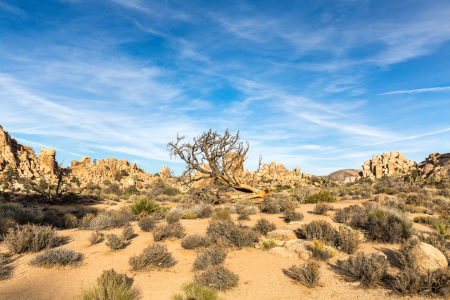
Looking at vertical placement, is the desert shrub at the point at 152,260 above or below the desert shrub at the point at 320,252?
below

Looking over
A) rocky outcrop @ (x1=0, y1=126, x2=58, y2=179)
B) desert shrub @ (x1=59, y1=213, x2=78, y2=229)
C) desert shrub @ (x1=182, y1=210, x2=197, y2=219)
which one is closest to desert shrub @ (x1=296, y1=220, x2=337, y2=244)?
desert shrub @ (x1=182, y1=210, x2=197, y2=219)

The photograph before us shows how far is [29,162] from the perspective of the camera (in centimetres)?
4075

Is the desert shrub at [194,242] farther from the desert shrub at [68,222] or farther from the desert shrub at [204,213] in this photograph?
the desert shrub at [68,222]

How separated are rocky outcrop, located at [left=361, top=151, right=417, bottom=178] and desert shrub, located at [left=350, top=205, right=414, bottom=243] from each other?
85.3 metres

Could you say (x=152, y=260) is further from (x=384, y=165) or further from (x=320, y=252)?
(x=384, y=165)

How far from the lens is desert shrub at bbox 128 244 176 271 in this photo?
6383 mm

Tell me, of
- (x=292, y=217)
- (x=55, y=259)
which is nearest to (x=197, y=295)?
(x=55, y=259)

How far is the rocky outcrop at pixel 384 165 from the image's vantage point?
8225 centimetres

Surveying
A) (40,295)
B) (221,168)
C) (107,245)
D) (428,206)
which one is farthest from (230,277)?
(428,206)

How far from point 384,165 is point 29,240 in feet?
336

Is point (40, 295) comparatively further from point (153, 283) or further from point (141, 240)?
point (141, 240)

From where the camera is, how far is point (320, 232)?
8.23 metres

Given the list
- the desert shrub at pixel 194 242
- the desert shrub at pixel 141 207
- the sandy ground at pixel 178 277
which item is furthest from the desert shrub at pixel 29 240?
the desert shrub at pixel 141 207

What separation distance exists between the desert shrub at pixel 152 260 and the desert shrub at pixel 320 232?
493 cm
